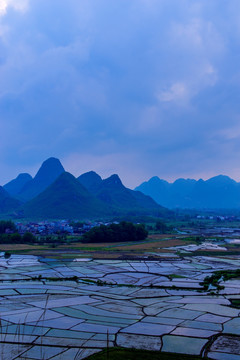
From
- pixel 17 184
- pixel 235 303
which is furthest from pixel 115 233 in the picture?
pixel 17 184

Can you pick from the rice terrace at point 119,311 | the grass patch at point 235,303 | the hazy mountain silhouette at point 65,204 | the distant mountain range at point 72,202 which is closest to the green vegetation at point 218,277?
the rice terrace at point 119,311

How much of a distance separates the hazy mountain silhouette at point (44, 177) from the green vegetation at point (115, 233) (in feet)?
279

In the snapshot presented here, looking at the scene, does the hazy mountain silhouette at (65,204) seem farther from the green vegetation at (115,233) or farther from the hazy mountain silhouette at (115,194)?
the green vegetation at (115,233)

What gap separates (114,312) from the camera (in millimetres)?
9086

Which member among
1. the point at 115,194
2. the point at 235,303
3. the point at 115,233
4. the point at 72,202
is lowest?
the point at 235,303

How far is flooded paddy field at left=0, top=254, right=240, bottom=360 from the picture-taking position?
21.7 feet

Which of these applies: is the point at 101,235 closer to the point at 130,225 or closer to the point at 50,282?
the point at 130,225

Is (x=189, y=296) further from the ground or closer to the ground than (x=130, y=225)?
closer to the ground

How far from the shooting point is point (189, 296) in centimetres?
1112

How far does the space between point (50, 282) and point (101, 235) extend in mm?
19693

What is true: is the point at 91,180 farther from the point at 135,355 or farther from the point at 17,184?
the point at 135,355

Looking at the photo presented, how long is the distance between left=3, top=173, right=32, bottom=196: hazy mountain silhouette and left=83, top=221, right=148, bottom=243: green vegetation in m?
100

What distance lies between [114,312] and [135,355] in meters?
3.11

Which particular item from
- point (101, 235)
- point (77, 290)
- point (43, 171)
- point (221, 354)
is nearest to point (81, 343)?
point (221, 354)
